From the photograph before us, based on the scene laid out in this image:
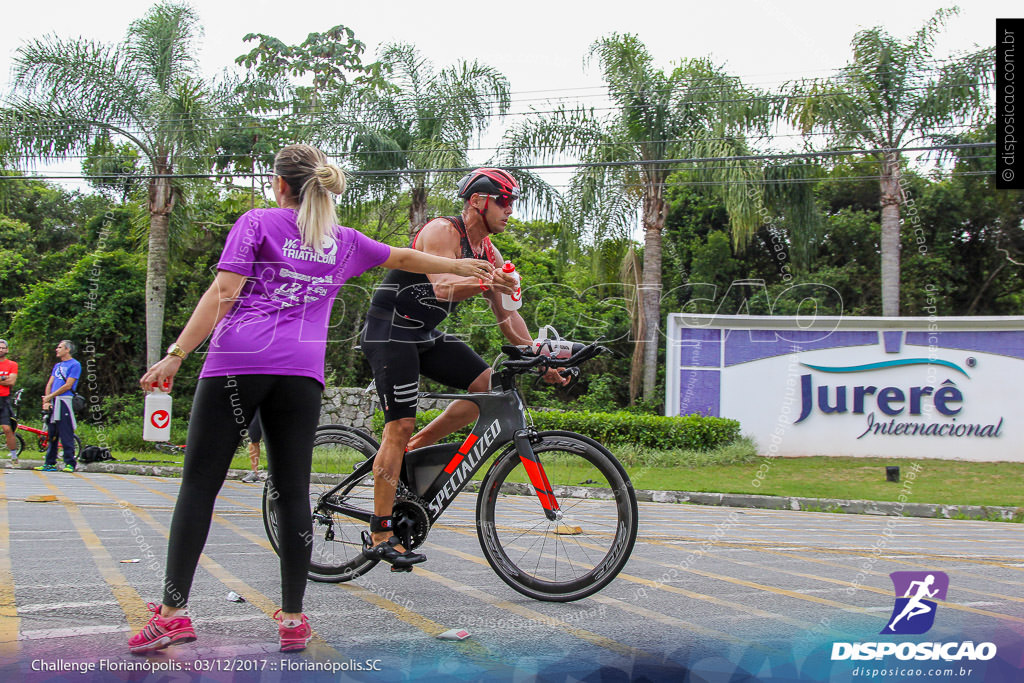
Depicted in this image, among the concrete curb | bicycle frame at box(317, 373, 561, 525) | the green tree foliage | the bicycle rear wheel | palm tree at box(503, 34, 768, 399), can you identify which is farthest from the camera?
the green tree foliage

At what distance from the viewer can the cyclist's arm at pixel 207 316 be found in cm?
285

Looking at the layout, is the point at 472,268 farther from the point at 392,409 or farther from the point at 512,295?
the point at 392,409

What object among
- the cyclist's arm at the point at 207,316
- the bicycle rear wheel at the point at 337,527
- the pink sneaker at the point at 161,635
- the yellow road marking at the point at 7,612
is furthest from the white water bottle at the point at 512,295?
the yellow road marking at the point at 7,612

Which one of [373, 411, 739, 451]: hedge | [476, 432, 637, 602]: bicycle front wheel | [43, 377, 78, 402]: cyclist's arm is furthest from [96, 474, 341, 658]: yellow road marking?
[373, 411, 739, 451]: hedge

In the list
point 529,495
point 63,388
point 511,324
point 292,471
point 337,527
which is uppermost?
point 511,324

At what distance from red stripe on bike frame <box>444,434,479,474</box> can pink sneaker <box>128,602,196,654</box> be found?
133cm

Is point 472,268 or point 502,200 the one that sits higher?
point 502,200

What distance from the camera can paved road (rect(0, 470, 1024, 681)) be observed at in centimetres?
286

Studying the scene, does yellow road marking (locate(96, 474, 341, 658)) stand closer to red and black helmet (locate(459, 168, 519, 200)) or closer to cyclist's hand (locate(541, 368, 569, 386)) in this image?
cyclist's hand (locate(541, 368, 569, 386))

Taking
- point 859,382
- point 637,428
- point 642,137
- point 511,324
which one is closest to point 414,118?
point 642,137

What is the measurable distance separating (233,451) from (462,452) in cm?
116

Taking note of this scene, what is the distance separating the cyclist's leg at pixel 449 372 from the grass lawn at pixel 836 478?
7636mm

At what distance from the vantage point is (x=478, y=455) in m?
3.88

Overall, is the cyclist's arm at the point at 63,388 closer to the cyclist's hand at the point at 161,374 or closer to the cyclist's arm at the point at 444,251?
the cyclist's arm at the point at 444,251
